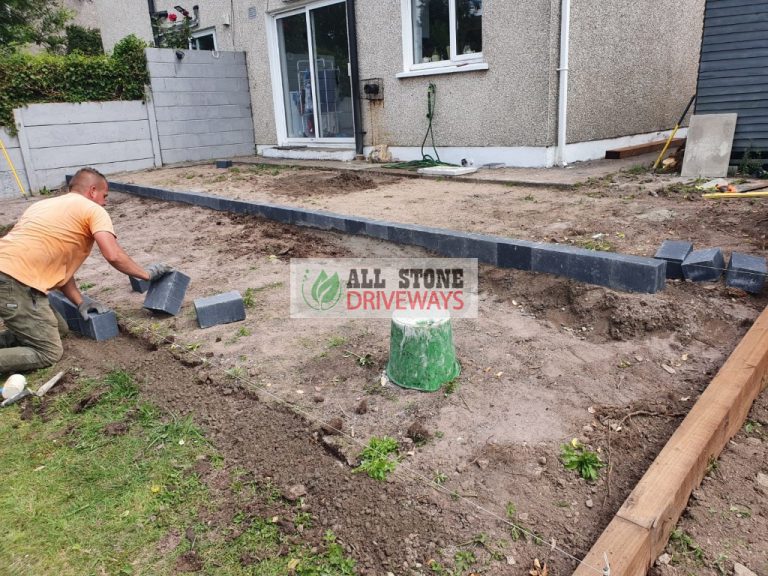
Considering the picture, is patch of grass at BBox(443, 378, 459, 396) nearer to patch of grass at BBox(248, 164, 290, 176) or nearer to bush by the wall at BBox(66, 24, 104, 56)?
patch of grass at BBox(248, 164, 290, 176)

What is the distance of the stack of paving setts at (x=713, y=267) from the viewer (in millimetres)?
3389

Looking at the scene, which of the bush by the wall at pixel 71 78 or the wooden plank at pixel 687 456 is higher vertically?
the bush by the wall at pixel 71 78

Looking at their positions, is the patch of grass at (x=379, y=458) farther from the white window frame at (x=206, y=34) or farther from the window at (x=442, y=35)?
the white window frame at (x=206, y=34)

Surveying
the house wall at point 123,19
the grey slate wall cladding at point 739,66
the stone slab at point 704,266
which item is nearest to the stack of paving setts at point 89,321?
the stone slab at point 704,266

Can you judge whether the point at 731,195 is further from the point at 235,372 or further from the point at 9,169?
the point at 9,169

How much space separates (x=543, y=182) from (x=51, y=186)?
8.89 m

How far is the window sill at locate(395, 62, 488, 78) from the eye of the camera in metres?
8.32

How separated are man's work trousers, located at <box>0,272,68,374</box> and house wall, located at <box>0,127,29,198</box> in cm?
786

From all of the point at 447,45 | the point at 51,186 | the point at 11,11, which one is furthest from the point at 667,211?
the point at 11,11

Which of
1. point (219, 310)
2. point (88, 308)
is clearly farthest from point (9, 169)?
point (219, 310)

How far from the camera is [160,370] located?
3180mm

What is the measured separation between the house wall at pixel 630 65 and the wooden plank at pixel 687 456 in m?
6.29

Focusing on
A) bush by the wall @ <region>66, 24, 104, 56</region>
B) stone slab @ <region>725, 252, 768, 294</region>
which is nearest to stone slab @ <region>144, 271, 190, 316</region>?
stone slab @ <region>725, 252, 768, 294</region>

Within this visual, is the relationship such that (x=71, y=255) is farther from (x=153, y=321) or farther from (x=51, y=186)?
(x=51, y=186)
